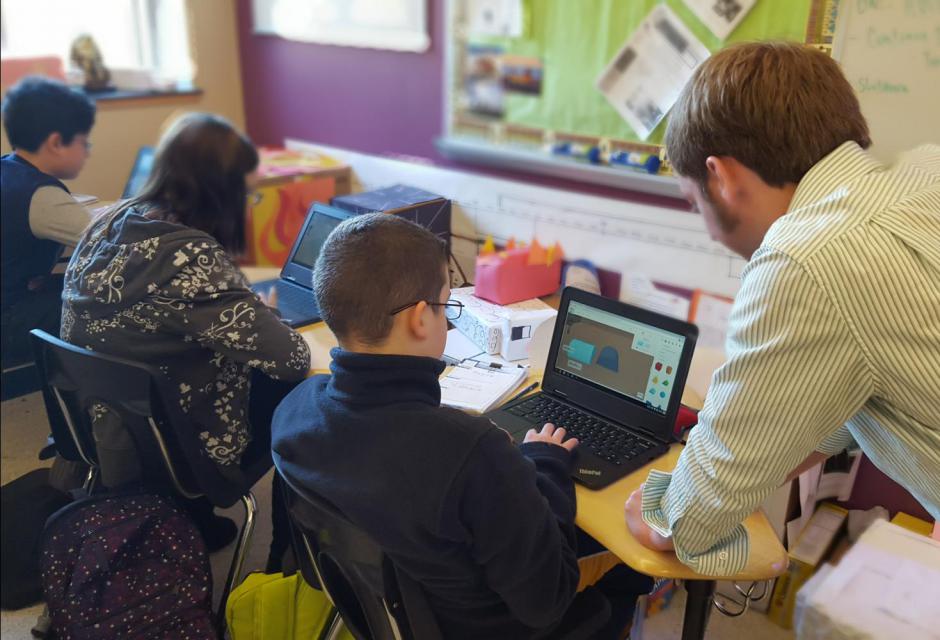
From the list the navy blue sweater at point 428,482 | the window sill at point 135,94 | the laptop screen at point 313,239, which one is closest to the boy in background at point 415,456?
the navy blue sweater at point 428,482

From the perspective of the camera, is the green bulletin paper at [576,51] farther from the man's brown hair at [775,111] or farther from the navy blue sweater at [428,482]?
the navy blue sweater at [428,482]

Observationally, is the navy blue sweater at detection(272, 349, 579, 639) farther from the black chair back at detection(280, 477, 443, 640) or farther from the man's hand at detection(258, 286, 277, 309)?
the man's hand at detection(258, 286, 277, 309)

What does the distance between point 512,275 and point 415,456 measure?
702mm

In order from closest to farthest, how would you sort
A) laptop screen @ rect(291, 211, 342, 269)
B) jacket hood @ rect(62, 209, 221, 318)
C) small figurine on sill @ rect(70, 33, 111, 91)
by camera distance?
jacket hood @ rect(62, 209, 221, 318) → laptop screen @ rect(291, 211, 342, 269) → small figurine on sill @ rect(70, 33, 111, 91)

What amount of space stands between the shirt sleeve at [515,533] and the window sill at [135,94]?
2155 mm

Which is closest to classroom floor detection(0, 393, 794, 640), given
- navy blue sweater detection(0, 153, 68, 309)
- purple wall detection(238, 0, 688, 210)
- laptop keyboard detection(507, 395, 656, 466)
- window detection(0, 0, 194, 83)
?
navy blue sweater detection(0, 153, 68, 309)

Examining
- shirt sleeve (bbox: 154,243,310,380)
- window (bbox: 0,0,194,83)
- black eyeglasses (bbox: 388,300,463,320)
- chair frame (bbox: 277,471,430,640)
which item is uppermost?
window (bbox: 0,0,194,83)

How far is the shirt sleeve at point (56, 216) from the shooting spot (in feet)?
3.64

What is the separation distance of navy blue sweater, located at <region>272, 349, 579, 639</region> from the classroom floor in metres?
0.33

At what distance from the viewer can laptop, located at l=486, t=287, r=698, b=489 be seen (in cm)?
140

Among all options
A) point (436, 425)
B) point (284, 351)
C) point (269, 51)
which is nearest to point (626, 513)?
point (436, 425)

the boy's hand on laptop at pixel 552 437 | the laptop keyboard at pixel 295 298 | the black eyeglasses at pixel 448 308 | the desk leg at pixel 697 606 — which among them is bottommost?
the desk leg at pixel 697 606

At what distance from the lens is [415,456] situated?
104cm

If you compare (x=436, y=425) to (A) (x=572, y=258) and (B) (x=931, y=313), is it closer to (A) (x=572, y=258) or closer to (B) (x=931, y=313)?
(B) (x=931, y=313)
